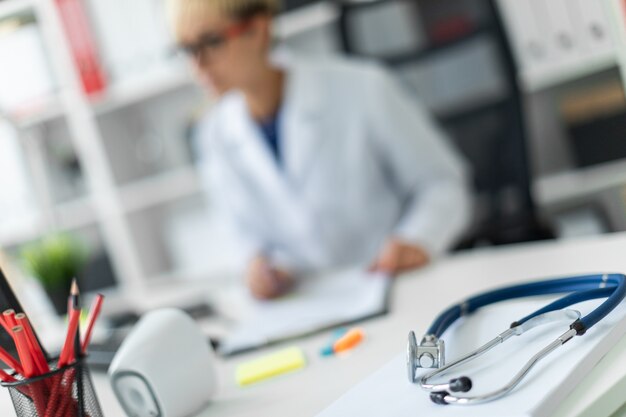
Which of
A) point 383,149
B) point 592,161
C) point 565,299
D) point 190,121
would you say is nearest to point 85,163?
point 190,121

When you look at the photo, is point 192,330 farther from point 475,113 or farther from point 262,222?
point 475,113

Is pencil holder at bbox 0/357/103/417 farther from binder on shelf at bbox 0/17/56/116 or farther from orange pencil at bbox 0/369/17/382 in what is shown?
binder on shelf at bbox 0/17/56/116

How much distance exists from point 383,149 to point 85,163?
51.5 inches

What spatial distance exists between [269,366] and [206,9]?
0.90m

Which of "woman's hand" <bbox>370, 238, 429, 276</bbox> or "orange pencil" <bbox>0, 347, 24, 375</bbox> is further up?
"orange pencil" <bbox>0, 347, 24, 375</bbox>

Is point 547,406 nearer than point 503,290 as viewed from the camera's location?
Yes

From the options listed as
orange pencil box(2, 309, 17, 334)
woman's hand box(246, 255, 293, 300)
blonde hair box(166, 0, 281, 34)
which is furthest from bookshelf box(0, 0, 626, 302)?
orange pencil box(2, 309, 17, 334)

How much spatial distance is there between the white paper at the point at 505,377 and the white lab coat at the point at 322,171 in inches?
40.2

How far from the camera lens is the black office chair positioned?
1825mm

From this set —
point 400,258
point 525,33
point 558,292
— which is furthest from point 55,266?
point 525,33

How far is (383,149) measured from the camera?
175cm

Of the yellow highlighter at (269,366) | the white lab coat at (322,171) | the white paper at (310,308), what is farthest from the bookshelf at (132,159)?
the yellow highlighter at (269,366)

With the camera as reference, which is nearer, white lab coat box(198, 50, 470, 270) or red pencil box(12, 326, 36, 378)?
red pencil box(12, 326, 36, 378)

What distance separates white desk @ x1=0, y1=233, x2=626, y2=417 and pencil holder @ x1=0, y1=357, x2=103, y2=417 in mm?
147
